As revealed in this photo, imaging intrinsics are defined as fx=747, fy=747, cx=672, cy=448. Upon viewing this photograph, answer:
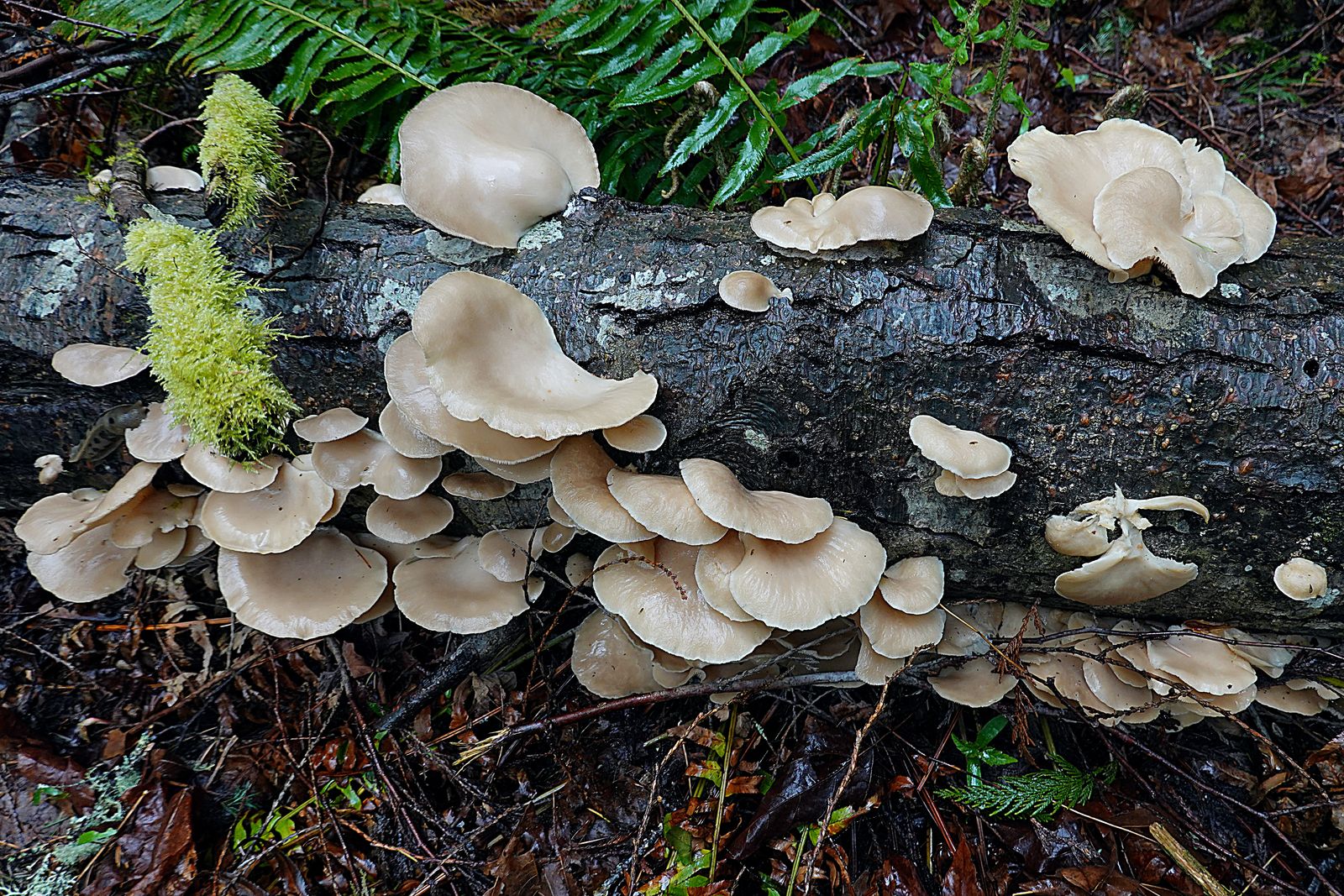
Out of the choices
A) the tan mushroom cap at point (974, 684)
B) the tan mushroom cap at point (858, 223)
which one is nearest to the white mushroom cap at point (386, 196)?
the tan mushroom cap at point (858, 223)

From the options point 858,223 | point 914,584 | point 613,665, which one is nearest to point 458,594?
point 613,665

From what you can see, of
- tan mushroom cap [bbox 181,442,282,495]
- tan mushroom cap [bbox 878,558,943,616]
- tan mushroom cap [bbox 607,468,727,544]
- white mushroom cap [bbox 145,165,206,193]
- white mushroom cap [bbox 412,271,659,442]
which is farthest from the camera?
white mushroom cap [bbox 145,165,206,193]

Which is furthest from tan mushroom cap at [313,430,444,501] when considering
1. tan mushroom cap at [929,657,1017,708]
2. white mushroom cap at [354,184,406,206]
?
tan mushroom cap at [929,657,1017,708]

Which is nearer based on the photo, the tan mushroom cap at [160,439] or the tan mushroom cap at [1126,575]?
the tan mushroom cap at [1126,575]

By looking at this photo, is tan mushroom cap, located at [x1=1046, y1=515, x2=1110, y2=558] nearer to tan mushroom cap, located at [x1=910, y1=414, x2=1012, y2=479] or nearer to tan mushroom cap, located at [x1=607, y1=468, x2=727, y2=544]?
tan mushroom cap, located at [x1=910, y1=414, x2=1012, y2=479]

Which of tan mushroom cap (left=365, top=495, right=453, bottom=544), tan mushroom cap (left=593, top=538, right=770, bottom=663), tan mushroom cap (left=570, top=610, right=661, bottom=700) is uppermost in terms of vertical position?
tan mushroom cap (left=593, top=538, right=770, bottom=663)

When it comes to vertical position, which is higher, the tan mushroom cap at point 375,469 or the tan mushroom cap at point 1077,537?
the tan mushroom cap at point 1077,537

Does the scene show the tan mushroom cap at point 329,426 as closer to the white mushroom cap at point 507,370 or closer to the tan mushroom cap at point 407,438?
the tan mushroom cap at point 407,438
